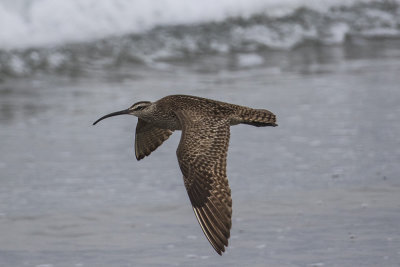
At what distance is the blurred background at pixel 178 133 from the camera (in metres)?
6.49

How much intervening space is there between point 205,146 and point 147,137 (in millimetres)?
1239

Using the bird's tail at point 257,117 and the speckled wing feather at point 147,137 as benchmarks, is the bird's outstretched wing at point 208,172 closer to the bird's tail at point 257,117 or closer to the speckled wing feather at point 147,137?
the bird's tail at point 257,117

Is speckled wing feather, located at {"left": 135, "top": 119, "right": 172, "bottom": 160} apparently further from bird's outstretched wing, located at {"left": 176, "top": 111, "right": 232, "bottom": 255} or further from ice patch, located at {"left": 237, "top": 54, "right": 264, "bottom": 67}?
ice patch, located at {"left": 237, "top": 54, "right": 264, "bottom": 67}

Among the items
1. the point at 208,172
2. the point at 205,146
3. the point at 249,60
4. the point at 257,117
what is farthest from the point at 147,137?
the point at 249,60

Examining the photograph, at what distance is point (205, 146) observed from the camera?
578 cm

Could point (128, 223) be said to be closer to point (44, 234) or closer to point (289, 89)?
point (44, 234)

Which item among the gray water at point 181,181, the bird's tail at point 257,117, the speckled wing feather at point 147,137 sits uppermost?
the bird's tail at point 257,117

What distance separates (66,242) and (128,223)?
498mm

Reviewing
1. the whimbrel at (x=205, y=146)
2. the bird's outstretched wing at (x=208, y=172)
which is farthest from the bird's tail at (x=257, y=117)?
the bird's outstretched wing at (x=208, y=172)

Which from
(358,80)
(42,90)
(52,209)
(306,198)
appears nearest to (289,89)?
(358,80)

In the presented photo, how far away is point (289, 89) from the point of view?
34.3 ft

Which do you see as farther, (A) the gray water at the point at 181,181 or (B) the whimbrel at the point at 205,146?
(A) the gray water at the point at 181,181

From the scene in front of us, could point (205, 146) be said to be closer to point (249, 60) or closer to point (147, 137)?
point (147, 137)

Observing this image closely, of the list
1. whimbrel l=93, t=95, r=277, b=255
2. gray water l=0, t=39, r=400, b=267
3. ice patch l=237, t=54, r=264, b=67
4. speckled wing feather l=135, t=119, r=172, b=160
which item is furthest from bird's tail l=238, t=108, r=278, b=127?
ice patch l=237, t=54, r=264, b=67
